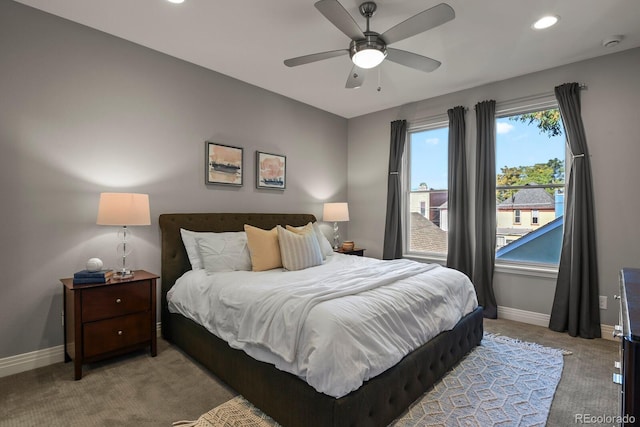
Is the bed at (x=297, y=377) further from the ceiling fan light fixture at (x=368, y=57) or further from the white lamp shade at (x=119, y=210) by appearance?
the ceiling fan light fixture at (x=368, y=57)

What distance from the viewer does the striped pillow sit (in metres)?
3.11

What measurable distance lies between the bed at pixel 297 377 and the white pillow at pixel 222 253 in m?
0.34

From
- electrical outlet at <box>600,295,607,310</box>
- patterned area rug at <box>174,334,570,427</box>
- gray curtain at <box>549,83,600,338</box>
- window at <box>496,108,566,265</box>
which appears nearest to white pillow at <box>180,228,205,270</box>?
patterned area rug at <box>174,334,570,427</box>

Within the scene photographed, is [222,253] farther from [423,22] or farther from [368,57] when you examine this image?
[423,22]

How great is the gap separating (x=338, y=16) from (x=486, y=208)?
296 centimetres

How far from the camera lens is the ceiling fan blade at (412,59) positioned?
2.50m

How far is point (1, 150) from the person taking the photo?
2441 millimetres

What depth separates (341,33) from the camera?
9.48 feet

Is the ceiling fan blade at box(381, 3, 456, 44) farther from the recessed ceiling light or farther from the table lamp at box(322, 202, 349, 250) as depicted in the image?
the table lamp at box(322, 202, 349, 250)

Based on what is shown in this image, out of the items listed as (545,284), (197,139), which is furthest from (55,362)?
(545,284)

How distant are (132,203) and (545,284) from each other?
4.33m

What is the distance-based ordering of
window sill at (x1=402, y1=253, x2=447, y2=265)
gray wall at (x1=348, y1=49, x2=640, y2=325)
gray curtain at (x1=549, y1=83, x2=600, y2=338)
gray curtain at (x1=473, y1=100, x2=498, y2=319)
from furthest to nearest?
window sill at (x1=402, y1=253, x2=447, y2=265)
gray curtain at (x1=473, y1=100, x2=498, y2=319)
gray curtain at (x1=549, y1=83, x2=600, y2=338)
gray wall at (x1=348, y1=49, x2=640, y2=325)

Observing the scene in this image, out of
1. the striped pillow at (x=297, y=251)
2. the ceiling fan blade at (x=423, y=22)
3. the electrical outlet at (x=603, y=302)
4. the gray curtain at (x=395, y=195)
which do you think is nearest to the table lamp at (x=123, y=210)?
the striped pillow at (x=297, y=251)

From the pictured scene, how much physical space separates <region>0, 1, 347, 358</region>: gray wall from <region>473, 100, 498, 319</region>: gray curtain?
303cm
